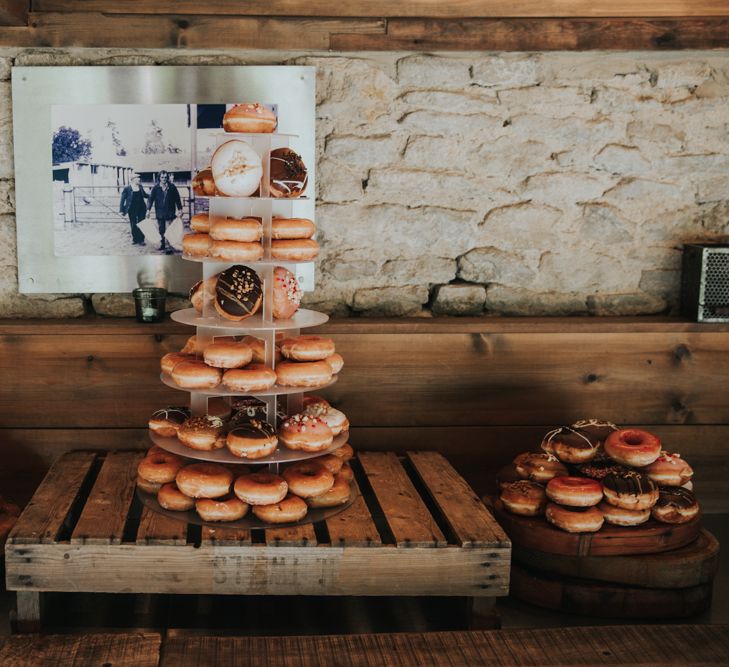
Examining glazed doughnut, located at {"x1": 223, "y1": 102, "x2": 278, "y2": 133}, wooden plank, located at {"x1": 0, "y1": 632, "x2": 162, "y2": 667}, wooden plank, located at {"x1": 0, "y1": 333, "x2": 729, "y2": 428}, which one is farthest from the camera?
wooden plank, located at {"x1": 0, "y1": 333, "x2": 729, "y2": 428}

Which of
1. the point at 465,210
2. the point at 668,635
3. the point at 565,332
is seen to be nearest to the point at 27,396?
the point at 465,210

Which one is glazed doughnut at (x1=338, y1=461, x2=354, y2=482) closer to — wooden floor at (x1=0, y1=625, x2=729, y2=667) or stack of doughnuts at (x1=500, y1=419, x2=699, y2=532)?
stack of doughnuts at (x1=500, y1=419, x2=699, y2=532)

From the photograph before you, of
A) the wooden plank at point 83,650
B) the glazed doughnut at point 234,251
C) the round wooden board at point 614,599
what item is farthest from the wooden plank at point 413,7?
the wooden plank at point 83,650

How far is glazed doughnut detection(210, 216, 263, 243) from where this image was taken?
2.90 metres

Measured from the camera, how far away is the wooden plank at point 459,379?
146 inches

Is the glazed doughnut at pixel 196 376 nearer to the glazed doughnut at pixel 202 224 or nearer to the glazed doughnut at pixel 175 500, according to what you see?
the glazed doughnut at pixel 175 500

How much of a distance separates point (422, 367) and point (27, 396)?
170cm

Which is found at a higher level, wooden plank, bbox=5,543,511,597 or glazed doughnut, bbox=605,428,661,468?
glazed doughnut, bbox=605,428,661,468

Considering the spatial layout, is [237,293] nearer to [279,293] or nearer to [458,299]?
[279,293]

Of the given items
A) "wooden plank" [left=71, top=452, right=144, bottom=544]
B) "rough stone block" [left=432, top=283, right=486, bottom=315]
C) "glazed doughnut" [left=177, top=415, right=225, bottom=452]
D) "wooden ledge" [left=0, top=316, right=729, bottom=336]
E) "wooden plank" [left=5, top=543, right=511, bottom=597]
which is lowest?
"wooden plank" [left=5, top=543, right=511, bottom=597]

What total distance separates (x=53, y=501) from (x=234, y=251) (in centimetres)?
111

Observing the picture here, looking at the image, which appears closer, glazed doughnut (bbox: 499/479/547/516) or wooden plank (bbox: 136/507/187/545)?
wooden plank (bbox: 136/507/187/545)

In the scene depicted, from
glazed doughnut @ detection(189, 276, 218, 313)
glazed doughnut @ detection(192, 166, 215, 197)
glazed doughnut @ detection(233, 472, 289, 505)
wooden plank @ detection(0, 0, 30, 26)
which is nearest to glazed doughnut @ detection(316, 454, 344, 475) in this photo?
glazed doughnut @ detection(233, 472, 289, 505)

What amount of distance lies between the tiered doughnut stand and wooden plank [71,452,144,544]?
10 centimetres
